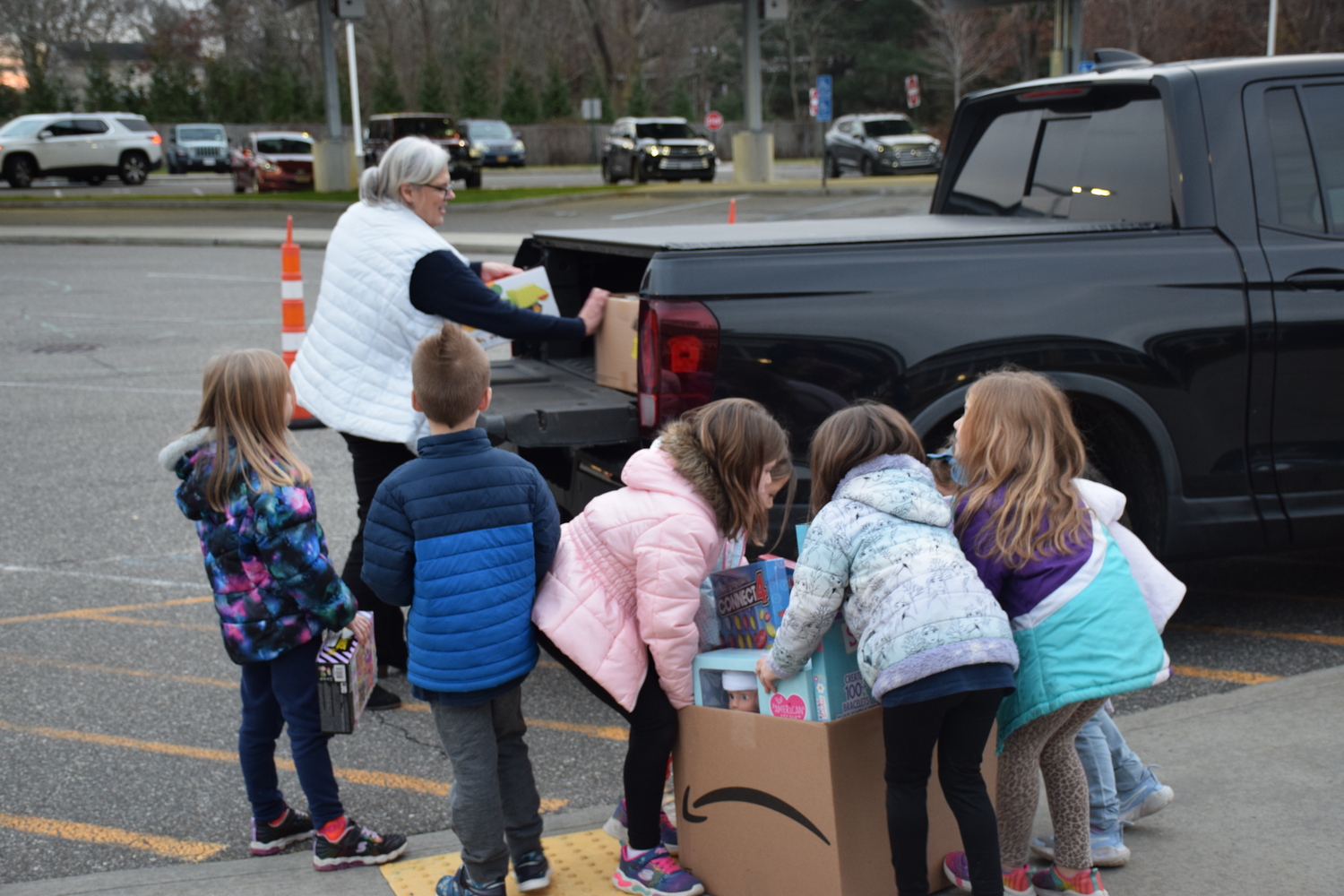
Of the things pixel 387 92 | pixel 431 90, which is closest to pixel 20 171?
pixel 387 92

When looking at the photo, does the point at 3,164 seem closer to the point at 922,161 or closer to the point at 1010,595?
the point at 922,161

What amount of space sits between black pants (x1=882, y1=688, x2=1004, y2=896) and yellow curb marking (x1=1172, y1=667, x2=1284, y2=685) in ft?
6.69

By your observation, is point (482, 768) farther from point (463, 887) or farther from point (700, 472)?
point (700, 472)

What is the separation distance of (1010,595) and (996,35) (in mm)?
59852

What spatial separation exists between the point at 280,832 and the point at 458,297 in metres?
1.73

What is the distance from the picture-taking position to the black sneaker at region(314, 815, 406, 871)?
3336 mm

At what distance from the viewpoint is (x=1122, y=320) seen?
4258 millimetres

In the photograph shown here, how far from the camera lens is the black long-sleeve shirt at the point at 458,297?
4254 mm

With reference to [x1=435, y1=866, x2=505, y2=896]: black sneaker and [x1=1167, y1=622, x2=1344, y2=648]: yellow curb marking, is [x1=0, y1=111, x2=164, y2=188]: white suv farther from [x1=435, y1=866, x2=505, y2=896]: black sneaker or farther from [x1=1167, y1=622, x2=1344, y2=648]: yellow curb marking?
[x1=435, y1=866, x2=505, y2=896]: black sneaker

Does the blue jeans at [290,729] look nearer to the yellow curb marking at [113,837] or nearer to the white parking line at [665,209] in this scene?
the yellow curb marking at [113,837]

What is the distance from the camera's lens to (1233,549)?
14.9 ft

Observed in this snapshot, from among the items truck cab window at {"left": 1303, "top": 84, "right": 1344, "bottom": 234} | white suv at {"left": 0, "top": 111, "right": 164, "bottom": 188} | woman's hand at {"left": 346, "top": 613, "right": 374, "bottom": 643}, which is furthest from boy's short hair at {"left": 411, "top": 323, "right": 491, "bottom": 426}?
white suv at {"left": 0, "top": 111, "right": 164, "bottom": 188}

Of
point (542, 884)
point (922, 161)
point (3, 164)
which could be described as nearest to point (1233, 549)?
point (542, 884)

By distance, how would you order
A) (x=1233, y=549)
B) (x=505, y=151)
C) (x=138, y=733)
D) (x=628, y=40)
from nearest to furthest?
(x=138, y=733) < (x=1233, y=549) < (x=505, y=151) < (x=628, y=40)
